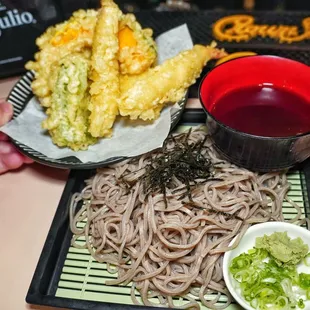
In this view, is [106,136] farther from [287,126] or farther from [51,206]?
[287,126]

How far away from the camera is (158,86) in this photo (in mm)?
1973

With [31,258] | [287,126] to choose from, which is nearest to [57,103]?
[31,258]

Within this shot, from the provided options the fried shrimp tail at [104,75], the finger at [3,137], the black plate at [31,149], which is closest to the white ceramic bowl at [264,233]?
the black plate at [31,149]

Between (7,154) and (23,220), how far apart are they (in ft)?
1.15

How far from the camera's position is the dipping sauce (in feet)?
5.78

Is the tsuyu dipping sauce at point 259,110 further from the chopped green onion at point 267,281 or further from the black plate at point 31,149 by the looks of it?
the chopped green onion at point 267,281

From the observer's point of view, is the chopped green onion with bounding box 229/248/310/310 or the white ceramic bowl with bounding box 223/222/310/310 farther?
the white ceramic bowl with bounding box 223/222/310/310

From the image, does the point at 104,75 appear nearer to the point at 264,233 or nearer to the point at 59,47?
the point at 59,47

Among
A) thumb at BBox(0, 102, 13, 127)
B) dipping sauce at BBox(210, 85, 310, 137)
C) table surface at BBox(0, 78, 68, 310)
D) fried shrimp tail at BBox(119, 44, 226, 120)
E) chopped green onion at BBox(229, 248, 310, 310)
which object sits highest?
fried shrimp tail at BBox(119, 44, 226, 120)

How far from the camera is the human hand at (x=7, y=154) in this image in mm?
2062

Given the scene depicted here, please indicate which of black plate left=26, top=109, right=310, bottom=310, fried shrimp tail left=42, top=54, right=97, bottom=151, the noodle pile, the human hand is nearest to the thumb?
the human hand

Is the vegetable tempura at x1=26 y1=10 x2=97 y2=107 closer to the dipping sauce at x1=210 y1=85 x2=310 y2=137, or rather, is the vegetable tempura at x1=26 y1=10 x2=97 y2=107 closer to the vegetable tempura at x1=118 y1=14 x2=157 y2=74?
the vegetable tempura at x1=118 y1=14 x2=157 y2=74

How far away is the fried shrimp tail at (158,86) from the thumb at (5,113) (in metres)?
0.57

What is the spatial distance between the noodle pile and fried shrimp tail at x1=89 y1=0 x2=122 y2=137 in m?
0.21
